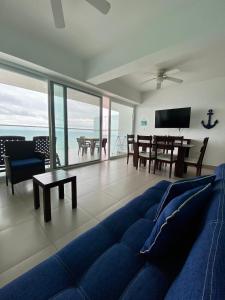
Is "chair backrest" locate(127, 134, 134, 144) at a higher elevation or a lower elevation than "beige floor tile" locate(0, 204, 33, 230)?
higher

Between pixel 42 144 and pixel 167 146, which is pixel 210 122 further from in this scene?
pixel 42 144

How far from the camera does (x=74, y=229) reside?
164 cm

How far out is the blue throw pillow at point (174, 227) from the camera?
0.68m

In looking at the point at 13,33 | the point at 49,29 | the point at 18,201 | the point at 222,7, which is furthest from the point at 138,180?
the point at 13,33

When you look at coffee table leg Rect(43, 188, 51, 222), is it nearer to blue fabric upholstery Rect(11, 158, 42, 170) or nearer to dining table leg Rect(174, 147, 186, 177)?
blue fabric upholstery Rect(11, 158, 42, 170)

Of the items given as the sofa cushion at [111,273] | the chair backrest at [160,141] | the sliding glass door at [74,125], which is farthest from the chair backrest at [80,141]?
the sofa cushion at [111,273]

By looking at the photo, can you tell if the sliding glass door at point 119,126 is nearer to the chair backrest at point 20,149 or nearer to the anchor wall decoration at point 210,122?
the anchor wall decoration at point 210,122

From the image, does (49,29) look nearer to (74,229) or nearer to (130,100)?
(74,229)

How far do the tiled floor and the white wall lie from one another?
2.89 metres

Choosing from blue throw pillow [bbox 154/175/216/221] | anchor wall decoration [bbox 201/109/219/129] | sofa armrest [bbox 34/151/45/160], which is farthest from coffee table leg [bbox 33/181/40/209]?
anchor wall decoration [bbox 201/109/219/129]

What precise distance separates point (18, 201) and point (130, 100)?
194 inches

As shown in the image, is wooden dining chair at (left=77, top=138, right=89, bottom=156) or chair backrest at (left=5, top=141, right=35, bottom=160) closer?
chair backrest at (left=5, top=141, right=35, bottom=160)

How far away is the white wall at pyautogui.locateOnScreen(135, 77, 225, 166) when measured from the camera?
434 centimetres

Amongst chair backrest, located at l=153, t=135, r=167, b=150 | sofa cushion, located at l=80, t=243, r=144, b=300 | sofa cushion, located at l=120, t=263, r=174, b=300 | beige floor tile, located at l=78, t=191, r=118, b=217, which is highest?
chair backrest, located at l=153, t=135, r=167, b=150
